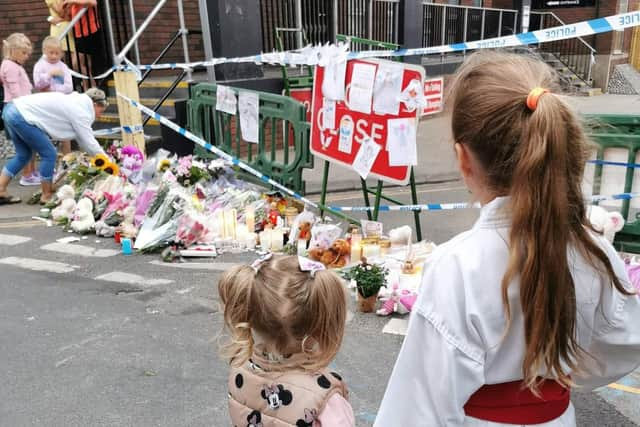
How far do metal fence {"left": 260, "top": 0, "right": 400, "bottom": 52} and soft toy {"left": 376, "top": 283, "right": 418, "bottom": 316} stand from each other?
6395mm

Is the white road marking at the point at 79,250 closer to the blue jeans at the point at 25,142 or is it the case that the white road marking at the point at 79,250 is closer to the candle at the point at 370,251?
the blue jeans at the point at 25,142

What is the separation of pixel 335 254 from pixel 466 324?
349cm

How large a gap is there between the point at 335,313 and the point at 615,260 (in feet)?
2.56

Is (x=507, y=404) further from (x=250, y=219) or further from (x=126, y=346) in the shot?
(x=250, y=219)

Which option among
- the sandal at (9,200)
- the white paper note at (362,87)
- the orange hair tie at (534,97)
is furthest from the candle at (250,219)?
Answer: the orange hair tie at (534,97)

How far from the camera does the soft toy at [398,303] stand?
3.86m

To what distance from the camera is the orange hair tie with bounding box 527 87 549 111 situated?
1182 mm

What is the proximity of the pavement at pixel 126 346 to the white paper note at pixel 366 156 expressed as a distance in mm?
1138

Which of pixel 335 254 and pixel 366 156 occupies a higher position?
pixel 366 156

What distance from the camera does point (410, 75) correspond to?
4328 mm

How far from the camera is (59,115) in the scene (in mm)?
6320

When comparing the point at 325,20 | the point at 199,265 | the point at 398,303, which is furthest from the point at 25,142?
the point at 325,20

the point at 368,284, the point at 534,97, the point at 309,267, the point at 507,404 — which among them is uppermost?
the point at 534,97

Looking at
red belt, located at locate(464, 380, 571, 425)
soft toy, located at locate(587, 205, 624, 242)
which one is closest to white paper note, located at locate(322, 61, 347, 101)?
soft toy, located at locate(587, 205, 624, 242)
